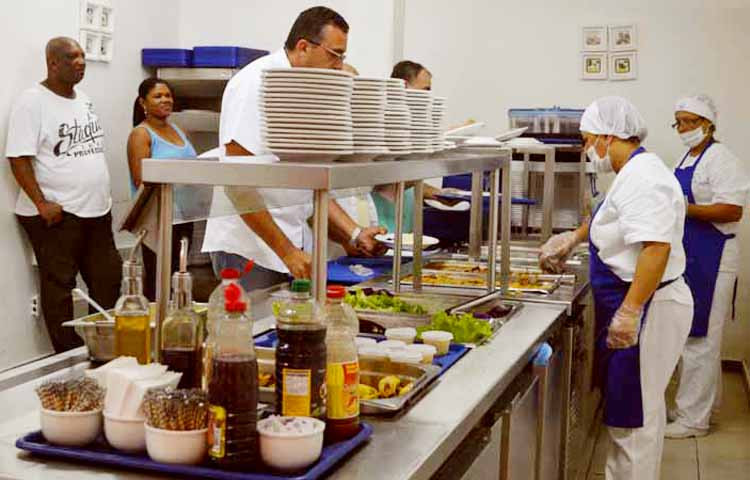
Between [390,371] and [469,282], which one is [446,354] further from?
[469,282]

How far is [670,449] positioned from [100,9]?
406 centimetres

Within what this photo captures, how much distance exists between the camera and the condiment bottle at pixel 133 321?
179cm

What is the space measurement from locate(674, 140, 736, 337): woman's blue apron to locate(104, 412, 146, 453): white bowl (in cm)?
404

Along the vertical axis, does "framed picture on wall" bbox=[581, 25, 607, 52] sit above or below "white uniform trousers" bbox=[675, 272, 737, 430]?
above

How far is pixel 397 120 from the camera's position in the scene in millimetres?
2258

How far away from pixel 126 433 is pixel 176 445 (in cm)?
10

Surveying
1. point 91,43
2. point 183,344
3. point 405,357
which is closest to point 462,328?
point 405,357

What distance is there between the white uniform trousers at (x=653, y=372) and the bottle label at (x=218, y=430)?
2.17m

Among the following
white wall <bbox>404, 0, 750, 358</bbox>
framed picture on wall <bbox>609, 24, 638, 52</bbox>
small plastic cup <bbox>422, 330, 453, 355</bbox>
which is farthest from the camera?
framed picture on wall <bbox>609, 24, 638, 52</bbox>

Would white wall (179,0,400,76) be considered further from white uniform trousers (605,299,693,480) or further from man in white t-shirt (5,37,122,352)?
white uniform trousers (605,299,693,480)

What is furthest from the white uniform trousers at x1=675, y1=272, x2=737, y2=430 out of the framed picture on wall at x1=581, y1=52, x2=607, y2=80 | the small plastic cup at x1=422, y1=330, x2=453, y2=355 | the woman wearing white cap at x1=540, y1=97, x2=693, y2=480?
the small plastic cup at x1=422, y1=330, x2=453, y2=355

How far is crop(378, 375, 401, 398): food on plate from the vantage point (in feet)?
6.35

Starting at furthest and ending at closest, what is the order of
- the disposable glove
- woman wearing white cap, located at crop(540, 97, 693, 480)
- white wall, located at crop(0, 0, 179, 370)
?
white wall, located at crop(0, 0, 179, 370)
the disposable glove
woman wearing white cap, located at crop(540, 97, 693, 480)

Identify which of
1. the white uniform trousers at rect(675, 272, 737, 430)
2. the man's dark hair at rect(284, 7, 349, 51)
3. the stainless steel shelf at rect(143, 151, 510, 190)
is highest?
the man's dark hair at rect(284, 7, 349, 51)
